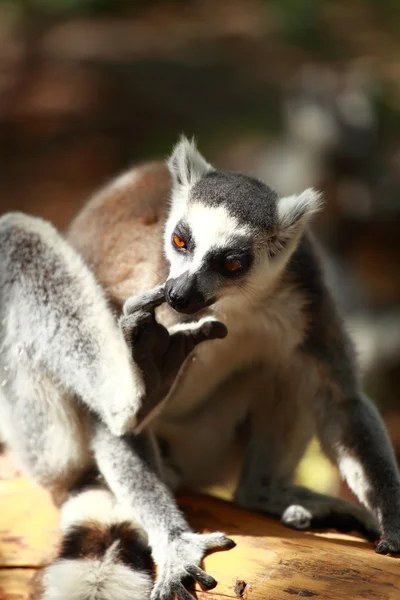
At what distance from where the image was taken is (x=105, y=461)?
14.5 feet

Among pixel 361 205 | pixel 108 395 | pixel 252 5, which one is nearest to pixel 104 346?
pixel 108 395

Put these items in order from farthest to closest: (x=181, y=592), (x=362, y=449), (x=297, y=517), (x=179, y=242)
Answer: (x=297, y=517) → (x=362, y=449) → (x=179, y=242) → (x=181, y=592)

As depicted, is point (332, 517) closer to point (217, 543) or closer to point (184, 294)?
point (217, 543)

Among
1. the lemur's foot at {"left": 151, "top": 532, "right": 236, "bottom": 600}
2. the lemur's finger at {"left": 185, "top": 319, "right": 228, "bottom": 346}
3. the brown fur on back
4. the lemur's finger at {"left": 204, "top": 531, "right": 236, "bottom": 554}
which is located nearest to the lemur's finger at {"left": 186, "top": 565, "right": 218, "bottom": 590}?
the lemur's foot at {"left": 151, "top": 532, "right": 236, "bottom": 600}

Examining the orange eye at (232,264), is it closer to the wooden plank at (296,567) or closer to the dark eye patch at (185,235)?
the dark eye patch at (185,235)

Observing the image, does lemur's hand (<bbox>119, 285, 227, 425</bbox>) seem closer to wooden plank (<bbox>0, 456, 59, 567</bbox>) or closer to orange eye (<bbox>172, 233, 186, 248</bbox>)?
orange eye (<bbox>172, 233, 186, 248</bbox>)

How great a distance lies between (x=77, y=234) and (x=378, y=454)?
7.43ft

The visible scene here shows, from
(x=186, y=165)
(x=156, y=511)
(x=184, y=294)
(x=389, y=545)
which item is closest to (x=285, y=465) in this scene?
(x=389, y=545)

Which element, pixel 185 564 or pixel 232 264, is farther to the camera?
pixel 232 264

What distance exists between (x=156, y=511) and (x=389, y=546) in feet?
3.87

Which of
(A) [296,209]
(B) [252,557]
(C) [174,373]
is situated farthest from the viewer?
(A) [296,209]

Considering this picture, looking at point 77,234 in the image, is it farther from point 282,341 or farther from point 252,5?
point 252,5

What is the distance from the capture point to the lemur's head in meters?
4.09

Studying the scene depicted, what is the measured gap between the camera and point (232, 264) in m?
4.18
